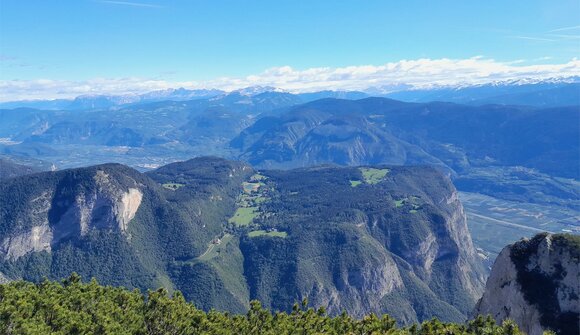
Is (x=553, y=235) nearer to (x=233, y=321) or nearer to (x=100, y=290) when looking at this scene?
(x=233, y=321)

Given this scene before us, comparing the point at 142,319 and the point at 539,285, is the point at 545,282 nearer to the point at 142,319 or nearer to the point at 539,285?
the point at 539,285

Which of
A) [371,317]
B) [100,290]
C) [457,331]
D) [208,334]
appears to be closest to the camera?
[457,331]

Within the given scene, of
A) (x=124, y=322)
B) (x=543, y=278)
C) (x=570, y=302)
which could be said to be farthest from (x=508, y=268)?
(x=124, y=322)

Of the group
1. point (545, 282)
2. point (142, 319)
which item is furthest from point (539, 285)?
point (142, 319)

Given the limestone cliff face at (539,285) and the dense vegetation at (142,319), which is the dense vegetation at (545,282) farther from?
the dense vegetation at (142,319)

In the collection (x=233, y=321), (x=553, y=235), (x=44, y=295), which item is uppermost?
(x=553, y=235)

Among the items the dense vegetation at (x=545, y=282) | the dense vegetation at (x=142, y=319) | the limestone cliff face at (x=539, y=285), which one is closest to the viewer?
the dense vegetation at (x=142, y=319)

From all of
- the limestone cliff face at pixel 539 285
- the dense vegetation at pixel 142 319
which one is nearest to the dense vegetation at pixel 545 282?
the limestone cliff face at pixel 539 285
